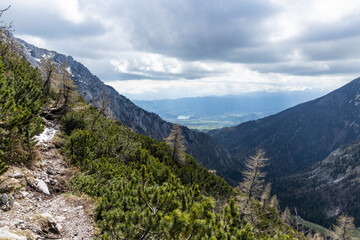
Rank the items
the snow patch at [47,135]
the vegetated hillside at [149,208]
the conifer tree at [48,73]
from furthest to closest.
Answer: the conifer tree at [48,73] → the snow patch at [47,135] → the vegetated hillside at [149,208]

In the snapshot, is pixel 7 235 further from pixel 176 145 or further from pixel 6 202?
pixel 176 145

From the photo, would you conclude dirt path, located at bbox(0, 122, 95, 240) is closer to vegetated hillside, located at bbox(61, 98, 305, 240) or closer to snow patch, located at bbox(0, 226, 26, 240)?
snow patch, located at bbox(0, 226, 26, 240)

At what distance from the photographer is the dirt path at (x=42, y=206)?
701 centimetres

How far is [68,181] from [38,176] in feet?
7.04

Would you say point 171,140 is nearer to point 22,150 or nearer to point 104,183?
point 104,183

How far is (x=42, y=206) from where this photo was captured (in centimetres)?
965

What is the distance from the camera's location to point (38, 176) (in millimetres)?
12172

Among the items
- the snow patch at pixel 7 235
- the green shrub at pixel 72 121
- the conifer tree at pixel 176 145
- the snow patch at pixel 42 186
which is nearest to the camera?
the snow patch at pixel 7 235

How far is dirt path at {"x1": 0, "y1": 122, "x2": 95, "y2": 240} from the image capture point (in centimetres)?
701

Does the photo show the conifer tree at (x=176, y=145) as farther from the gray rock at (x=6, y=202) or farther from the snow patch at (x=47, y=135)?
the gray rock at (x=6, y=202)

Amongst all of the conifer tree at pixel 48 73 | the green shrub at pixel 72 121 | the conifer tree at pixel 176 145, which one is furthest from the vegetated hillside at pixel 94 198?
the conifer tree at pixel 176 145

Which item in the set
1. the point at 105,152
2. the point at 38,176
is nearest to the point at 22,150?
the point at 38,176

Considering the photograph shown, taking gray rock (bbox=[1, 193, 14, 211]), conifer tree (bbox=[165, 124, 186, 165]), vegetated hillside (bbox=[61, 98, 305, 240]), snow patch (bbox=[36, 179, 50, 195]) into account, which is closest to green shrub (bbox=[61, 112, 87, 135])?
vegetated hillside (bbox=[61, 98, 305, 240])

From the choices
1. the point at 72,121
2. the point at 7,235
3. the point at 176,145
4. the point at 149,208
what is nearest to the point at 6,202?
the point at 7,235
